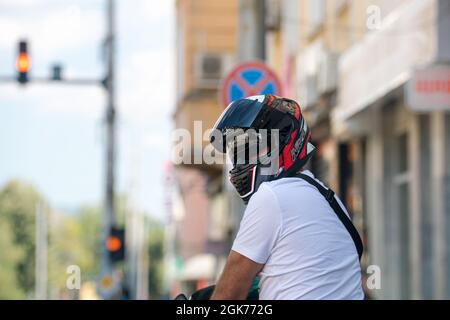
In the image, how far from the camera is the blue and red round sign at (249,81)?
14.0m

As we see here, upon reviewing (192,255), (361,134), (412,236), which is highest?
(361,134)

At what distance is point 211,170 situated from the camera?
37875 mm

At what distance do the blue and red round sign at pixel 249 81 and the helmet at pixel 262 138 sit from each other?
33.6 ft

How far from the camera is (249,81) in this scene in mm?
14109

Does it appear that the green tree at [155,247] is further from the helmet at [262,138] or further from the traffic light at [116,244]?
the helmet at [262,138]

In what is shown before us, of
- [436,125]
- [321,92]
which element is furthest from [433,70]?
[321,92]

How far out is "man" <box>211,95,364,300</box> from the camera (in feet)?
11.6

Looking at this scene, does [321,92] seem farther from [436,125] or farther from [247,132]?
[247,132]

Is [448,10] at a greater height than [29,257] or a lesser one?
greater

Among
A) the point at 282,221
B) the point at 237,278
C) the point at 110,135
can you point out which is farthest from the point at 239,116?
the point at 110,135

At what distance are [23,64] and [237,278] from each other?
19.3 m

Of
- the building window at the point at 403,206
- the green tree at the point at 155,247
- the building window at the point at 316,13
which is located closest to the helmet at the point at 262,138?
the building window at the point at 403,206

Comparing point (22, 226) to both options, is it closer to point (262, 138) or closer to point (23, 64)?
point (262, 138)

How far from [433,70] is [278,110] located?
10.7 metres
